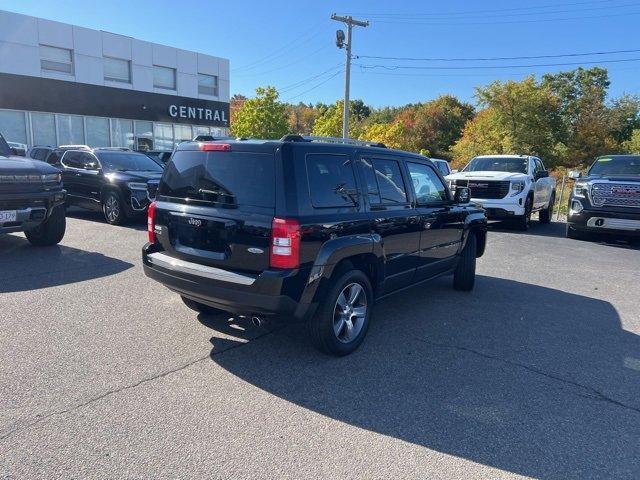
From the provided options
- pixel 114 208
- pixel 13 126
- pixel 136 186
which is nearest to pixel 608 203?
pixel 136 186

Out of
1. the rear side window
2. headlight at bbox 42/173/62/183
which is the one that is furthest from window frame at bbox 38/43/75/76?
the rear side window

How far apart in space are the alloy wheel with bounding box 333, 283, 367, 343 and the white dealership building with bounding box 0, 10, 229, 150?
22674 mm

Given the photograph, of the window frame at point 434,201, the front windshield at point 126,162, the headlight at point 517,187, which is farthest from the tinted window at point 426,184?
the front windshield at point 126,162

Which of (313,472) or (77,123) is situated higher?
(77,123)

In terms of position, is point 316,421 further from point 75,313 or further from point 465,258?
point 465,258

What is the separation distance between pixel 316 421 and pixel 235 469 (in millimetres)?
695

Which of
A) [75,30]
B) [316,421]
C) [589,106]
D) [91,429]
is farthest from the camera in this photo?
[589,106]

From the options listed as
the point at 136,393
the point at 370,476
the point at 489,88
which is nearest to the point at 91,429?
the point at 136,393

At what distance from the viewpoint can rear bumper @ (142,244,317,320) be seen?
3664mm

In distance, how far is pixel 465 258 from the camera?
6.47m

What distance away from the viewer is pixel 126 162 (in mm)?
11977

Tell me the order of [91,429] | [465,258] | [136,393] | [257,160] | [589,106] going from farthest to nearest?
[589,106] → [465,258] → [257,160] → [136,393] → [91,429]

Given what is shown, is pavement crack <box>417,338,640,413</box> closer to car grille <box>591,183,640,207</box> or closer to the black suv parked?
car grille <box>591,183,640,207</box>

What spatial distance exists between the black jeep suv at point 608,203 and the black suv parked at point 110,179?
970 centimetres
